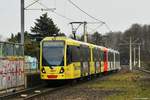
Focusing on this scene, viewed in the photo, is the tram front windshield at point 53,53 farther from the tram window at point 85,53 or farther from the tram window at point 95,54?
the tram window at point 95,54

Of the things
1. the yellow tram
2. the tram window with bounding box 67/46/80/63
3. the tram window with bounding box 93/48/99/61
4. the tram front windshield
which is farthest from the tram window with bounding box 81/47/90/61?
the tram front windshield

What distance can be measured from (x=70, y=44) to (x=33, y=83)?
4.39 meters

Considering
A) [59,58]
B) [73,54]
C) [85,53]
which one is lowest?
[59,58]

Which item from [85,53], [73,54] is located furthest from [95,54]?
[73,54]

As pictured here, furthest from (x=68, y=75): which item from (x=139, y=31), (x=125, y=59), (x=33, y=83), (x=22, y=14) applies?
(x=139, y=31)

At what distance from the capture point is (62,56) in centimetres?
3478

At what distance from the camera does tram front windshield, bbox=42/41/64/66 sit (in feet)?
114

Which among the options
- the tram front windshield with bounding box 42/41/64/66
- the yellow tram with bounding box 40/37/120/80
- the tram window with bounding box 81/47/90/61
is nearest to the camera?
the yellow tram with bounding box 40/37/120/80

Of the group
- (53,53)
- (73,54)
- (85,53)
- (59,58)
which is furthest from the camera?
(85,53)

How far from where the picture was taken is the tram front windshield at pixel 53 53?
34625 mm

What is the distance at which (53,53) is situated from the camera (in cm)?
3491

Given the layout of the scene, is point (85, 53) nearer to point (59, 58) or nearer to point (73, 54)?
point (73, 54)

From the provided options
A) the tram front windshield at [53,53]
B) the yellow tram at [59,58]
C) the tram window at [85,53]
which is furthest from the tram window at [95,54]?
the tram front windshield at [53,53]

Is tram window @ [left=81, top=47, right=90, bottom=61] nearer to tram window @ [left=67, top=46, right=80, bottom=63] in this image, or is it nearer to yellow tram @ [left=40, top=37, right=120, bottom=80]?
tram window @ [left=67, top=46, right=80, bottom=63]
